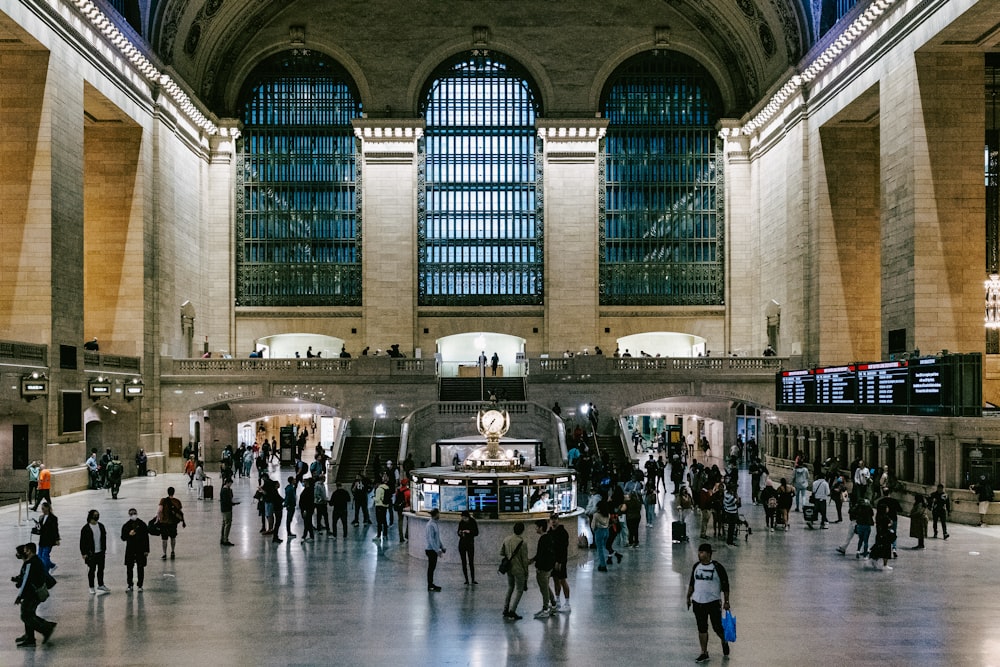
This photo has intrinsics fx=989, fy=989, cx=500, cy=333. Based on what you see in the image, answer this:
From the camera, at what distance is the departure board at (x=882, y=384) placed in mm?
23578

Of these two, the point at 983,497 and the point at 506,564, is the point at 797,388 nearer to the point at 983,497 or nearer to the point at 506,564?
the point at 983,497

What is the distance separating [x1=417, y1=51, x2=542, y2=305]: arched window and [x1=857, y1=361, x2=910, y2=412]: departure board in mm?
20820

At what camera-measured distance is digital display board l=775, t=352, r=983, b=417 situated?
21.6 metres

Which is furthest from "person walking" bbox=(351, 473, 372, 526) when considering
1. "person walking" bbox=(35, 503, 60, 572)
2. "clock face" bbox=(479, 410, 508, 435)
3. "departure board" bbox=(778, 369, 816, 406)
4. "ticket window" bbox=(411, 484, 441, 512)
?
"departure board" bbox=(778, 369, 816, 406)

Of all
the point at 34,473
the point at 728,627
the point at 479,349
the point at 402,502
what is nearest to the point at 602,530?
the point at 728,627

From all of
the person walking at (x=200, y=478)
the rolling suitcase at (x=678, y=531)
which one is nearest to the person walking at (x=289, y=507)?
the rolling suitcase at (x=678, y=531)

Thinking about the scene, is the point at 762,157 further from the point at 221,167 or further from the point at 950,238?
the point at 221,167

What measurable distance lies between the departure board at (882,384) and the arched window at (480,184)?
2082 centimetres

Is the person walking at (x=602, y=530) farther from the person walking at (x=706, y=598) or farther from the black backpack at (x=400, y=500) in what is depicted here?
the black backpack at (x=400, y=500)

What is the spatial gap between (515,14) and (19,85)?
22.7m

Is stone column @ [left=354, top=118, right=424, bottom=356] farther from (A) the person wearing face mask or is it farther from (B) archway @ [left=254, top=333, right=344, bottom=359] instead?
(A) the person wearing face mask

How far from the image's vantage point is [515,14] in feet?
144

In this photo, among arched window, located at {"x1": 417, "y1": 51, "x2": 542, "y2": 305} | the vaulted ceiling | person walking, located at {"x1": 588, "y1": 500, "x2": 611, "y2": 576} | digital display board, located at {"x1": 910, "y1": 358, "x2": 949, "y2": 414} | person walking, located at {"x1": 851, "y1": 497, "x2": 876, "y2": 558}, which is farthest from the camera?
arched window, located at {"x1": 417, "y1": 51, "x2": 542, "y2": 305}

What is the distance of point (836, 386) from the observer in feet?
88.7
